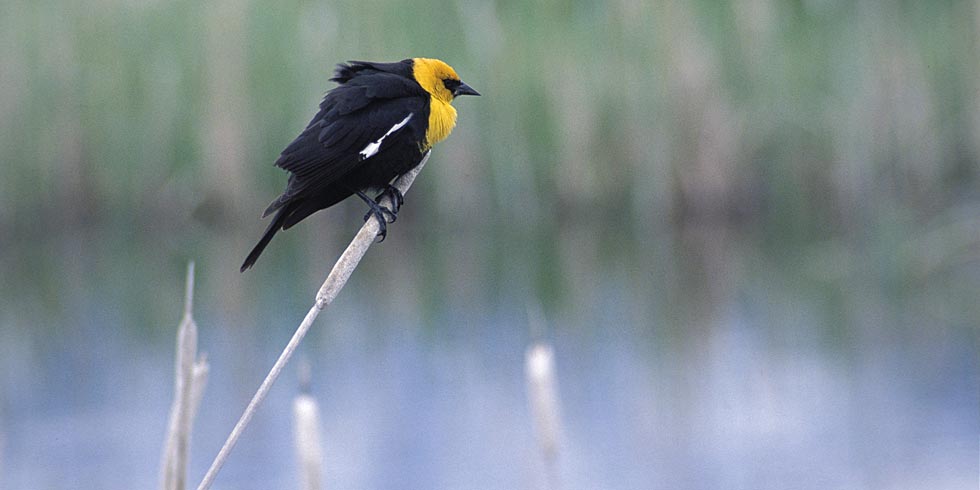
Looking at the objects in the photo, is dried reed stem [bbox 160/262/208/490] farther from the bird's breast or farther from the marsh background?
the marsh background

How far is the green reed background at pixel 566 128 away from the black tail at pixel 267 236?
148 inches

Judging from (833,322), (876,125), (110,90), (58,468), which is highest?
(110,90)

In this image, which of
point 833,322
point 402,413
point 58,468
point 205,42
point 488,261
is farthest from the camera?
point 488,261

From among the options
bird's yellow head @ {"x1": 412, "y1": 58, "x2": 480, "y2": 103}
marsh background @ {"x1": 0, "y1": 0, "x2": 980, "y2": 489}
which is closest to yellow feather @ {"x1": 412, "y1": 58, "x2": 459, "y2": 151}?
bird's yellow head @ {"x1": 412, "y1": 58, "x2": 480, "y2": 103}

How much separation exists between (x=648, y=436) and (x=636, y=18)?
7.70 feet

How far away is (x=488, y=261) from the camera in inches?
278

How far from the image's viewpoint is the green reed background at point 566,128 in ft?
19.9

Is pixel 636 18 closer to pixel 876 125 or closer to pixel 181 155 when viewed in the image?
pixel 876 125

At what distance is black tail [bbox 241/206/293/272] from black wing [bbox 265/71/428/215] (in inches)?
1.4

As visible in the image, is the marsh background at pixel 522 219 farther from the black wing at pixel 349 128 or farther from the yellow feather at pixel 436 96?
the black wing at pixel 349 128

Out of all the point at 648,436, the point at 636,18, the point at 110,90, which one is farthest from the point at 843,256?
the point at 110,90

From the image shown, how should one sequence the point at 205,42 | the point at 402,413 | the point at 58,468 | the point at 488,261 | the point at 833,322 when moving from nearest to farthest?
the point at 58,468
the point at 402,413
the point at 833,322
the point at 205,42
the point at 488,261

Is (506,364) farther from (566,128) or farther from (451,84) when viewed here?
(451,84)

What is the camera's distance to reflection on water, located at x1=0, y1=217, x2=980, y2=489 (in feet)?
14.7
